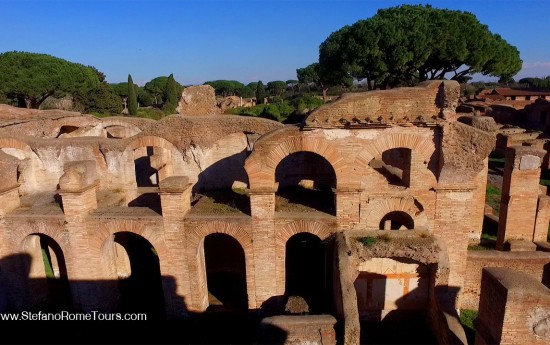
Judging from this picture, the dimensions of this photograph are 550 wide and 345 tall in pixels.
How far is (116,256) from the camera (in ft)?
35.6

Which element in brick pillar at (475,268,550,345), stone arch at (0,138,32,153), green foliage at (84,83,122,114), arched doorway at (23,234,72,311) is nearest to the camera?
brick pillar at (475,268,550,345)

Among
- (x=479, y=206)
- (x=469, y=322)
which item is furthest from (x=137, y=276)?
(x=479, y=206)

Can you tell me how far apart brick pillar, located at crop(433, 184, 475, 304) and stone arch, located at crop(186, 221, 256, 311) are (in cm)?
425

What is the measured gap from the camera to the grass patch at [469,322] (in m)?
8.29

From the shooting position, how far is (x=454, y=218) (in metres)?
8.31

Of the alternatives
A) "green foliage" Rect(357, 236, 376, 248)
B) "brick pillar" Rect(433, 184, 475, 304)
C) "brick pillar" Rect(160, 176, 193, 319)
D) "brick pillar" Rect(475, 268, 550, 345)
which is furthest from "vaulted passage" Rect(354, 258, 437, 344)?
"brick pillar" Rect(160, 176, 193, 319)

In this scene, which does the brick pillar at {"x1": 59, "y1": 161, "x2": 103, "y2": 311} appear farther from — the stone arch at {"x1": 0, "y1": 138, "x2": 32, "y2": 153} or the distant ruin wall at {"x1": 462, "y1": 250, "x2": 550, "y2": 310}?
the distant ruin wall at {"x1": 462, "y1": 250, "x2": 550, "y2": 310}

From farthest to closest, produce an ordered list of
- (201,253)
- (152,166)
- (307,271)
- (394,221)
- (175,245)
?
(152,166) → (307,271) → (394,221) → (201,253) → (175,245)

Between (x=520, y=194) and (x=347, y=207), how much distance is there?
552 centimetres

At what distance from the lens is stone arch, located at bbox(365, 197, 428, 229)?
851cm

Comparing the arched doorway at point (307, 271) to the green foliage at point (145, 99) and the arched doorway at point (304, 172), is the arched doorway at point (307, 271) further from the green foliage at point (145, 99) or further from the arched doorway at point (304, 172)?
the green foliage at point (145, 99)

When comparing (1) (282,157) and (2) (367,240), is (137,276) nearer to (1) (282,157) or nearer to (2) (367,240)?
(1) (282,157)

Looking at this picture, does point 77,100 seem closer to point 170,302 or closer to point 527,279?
point 170,302

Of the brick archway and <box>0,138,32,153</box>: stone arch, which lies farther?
<box>0,138,32,153</box>: stone arch
